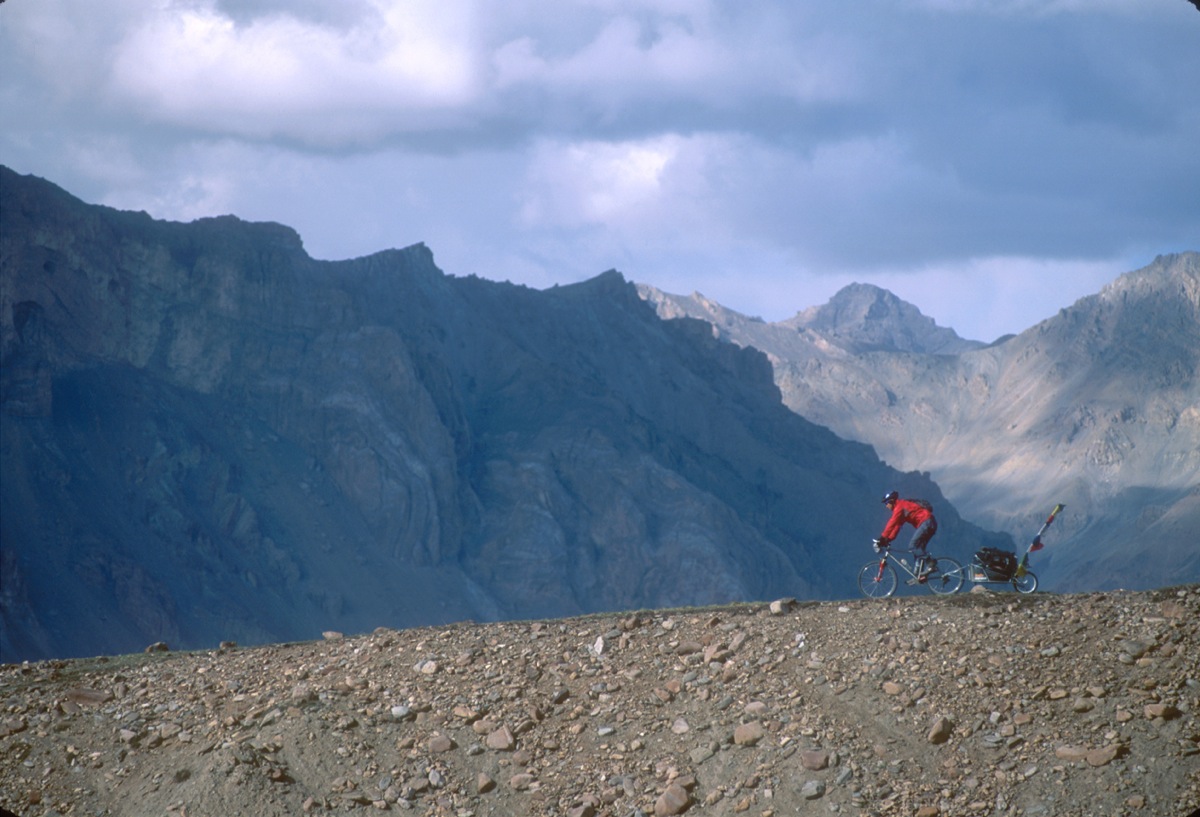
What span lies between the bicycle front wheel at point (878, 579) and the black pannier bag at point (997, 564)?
1.80 meters

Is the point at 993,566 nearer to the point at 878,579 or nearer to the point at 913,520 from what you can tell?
the point at 913,520

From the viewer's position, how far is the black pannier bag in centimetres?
2194

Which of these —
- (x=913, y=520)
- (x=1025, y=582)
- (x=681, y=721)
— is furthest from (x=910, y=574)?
(x=681, y=721)

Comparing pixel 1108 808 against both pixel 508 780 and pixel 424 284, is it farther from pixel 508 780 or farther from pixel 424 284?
pixel 424 284

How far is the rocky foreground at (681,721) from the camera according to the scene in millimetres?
15930

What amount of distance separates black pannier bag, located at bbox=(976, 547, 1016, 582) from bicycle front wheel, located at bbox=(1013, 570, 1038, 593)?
17 centimetres

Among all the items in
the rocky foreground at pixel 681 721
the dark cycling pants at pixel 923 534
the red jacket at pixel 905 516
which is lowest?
the rocky foreground at pixel 681 721

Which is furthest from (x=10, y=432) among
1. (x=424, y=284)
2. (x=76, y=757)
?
(x=76, y=757)

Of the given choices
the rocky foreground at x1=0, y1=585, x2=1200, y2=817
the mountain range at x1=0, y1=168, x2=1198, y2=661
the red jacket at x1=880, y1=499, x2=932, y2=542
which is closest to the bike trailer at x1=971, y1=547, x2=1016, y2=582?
the red jacket at x1=880, y1=499, x2=932, y2=542

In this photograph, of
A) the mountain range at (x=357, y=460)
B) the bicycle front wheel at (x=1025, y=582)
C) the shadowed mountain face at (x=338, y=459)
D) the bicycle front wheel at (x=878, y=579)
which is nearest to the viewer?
the bicycle front wheel at (x=1025, y=582)

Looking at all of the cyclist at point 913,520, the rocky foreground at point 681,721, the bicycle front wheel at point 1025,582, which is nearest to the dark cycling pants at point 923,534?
the cyclist at point 913,520

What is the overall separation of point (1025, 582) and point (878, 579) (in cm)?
255

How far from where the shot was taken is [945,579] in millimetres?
22953

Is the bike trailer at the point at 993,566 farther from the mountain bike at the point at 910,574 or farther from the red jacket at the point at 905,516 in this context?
the red jacket at the point at 905,516
